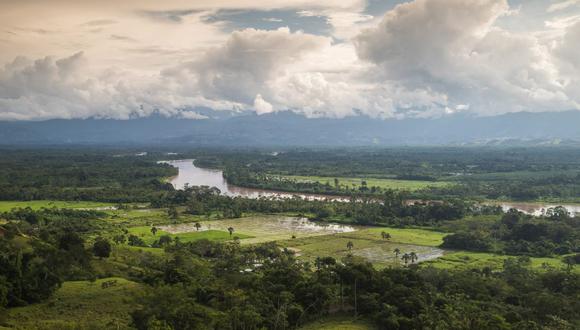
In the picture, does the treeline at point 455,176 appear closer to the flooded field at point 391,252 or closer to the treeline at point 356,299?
the flooded field at point 391,252

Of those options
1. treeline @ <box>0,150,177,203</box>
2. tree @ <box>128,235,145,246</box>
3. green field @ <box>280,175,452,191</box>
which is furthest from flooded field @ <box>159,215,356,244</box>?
green field @ <box>280,175,452,191</box>

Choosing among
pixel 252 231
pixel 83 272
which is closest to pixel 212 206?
pixel 252 231

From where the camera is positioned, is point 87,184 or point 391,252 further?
point 87,184

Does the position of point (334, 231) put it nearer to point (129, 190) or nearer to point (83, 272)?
point (83, 272)

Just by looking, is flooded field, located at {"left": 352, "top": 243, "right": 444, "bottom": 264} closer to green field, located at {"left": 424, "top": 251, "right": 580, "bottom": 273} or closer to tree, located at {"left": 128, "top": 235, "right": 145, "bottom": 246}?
green field, located at {"left": 424, "top": 251, "right": 580, "bottom": 273}

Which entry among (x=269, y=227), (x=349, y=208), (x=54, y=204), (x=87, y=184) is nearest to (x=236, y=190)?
(x=87, y=184)

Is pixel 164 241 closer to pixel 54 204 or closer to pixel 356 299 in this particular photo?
pixel 356 299

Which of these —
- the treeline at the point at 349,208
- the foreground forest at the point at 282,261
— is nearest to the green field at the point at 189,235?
the foreground forest at the point at 282,261
